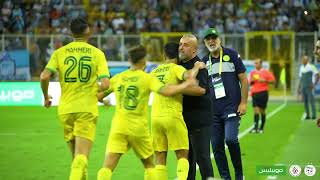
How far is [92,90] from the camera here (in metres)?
9.34

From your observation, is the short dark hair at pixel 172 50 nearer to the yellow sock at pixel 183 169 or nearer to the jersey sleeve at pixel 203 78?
the jersey sleeve at pixel 203 78

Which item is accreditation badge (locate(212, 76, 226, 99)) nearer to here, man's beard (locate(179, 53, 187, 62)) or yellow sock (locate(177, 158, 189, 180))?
man's beard (locate(179, 53, 187, 62))

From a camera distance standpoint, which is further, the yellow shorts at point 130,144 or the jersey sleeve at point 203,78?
the jersey sleeve at point 203,78

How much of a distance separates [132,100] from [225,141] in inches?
88.9

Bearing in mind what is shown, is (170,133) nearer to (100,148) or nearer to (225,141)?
(225,141)

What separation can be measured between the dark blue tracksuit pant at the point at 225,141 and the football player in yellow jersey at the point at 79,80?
2153mm

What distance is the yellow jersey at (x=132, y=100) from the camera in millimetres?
8953

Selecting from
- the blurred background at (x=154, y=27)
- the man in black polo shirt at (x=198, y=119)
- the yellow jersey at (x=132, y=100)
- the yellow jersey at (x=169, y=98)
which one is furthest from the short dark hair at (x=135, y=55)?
the blurred background at (x=154, y=27)

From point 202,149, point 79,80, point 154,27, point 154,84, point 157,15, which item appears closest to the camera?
point 154,84

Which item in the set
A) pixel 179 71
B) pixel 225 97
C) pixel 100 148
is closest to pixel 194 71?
pixel 179 71

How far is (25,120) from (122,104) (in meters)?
15.7

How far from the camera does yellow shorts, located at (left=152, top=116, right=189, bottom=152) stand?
368 inches

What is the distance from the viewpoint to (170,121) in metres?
9.34

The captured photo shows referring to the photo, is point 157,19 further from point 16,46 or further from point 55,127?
point 55,127
